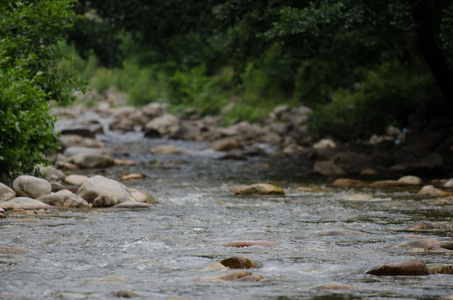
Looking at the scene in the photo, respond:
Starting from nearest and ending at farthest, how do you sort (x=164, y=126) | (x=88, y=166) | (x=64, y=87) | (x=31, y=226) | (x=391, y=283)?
1. (x=391, y=283)
2. (x=31, y=226)
3. (x=64, y=87)
4. (x=88, y=166)
5. (x=164, y=126)

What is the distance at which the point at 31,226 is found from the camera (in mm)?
6648

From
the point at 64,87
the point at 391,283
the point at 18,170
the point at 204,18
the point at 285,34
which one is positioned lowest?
the point at 391,283

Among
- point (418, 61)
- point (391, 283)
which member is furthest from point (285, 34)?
point (418, 61)

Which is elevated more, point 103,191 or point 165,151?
point 165,151

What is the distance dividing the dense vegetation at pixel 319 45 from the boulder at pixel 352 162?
2.45 meters

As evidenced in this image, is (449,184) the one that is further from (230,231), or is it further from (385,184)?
(230,231)

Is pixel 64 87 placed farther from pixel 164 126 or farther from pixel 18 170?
pixel 164 126

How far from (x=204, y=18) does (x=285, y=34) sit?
6262 mm

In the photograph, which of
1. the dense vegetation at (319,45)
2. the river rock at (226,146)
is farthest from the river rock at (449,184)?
the river rock at (226,146)

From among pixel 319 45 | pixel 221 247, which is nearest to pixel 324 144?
pixel 319 45

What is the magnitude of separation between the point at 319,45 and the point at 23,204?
314 inches

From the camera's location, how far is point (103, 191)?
872 cm

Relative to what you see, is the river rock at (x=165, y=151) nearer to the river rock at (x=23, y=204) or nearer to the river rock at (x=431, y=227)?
the river rock at (x=23, y=204)

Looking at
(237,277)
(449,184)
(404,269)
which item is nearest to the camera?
(237,277)
